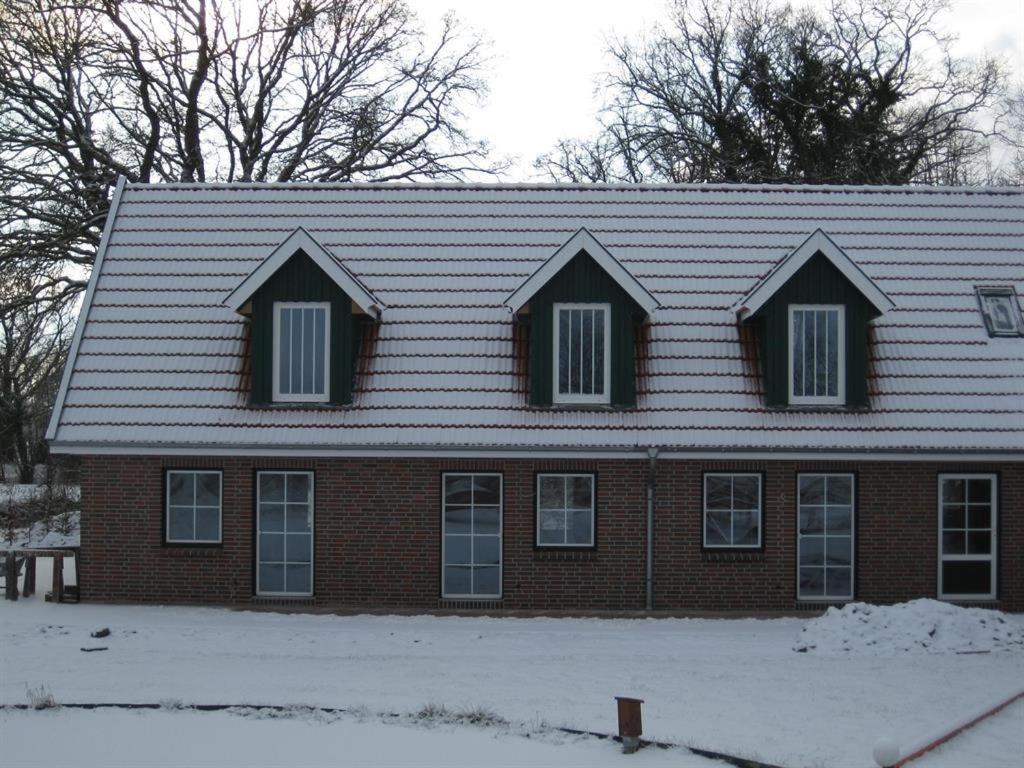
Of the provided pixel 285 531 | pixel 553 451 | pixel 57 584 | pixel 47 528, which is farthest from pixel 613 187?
pixel 47 528

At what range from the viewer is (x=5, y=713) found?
36.4 feet

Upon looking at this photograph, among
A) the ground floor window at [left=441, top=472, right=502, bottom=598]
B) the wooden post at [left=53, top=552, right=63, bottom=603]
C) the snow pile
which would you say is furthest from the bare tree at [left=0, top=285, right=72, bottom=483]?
the snow pile

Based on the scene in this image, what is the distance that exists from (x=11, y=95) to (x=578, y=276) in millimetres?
18967

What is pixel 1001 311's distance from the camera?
18.5 m

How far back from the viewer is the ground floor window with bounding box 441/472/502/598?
55.4 ft

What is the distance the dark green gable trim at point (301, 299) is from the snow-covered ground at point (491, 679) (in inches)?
133

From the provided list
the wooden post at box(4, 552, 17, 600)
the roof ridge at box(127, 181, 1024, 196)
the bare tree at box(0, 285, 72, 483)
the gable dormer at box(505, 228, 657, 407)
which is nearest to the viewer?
the gable dormer at box(505, 228, 657, 407)

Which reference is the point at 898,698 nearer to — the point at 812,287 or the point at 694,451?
the point at 694,451

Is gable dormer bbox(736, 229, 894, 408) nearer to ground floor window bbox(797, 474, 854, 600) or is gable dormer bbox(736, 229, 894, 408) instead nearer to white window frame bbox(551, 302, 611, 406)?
ground floor window bbox(797, 474, 854, 600)

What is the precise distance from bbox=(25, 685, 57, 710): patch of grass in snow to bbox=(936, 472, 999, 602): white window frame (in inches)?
481

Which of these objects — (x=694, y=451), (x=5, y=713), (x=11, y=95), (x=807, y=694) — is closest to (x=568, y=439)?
(x=694, y=451)

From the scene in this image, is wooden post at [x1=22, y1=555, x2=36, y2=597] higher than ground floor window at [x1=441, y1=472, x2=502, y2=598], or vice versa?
ground floor window at [x1=441, y1=472, x2=502, y2=598]

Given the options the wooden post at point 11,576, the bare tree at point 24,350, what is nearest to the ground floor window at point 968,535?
the wooden post at point 11,576

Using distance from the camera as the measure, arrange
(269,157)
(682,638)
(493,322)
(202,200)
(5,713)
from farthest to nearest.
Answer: (269,157) → (202,200) → (493,322) → (682,638) → (5,713)
